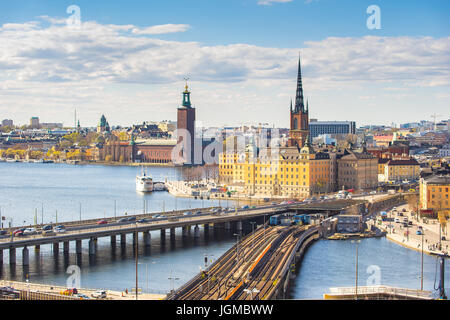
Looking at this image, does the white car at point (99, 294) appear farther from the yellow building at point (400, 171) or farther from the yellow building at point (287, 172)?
the yellow building at point (400, 171)

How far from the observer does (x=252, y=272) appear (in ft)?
55.6

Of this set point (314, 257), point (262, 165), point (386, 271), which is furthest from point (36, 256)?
point (262, 165)

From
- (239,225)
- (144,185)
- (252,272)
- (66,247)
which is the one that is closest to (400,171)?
(144,185)

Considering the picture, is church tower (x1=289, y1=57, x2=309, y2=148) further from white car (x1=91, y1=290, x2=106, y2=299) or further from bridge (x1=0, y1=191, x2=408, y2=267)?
white car (x1=91, y1=290, x2=106, y2=299)

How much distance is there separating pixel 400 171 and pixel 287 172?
11.1 m

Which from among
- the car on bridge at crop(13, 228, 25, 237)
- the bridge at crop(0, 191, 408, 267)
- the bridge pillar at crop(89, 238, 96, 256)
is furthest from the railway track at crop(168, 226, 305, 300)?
the car on bridge at crop(13, 228, 25, 237)

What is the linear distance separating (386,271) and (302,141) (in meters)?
30.8

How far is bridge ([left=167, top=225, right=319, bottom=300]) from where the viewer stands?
14461 millimetres

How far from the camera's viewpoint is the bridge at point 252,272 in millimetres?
14461

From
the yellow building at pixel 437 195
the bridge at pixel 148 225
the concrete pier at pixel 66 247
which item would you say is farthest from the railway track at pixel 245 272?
the yellow building at pixel 437 195

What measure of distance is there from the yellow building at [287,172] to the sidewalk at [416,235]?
34.6 feet
